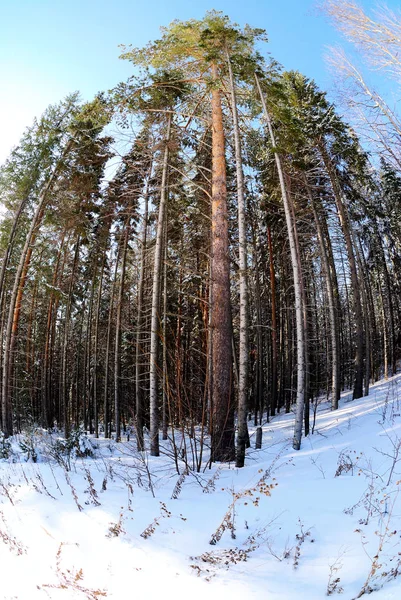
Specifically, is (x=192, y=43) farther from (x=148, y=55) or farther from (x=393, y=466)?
(x=393, y=466)

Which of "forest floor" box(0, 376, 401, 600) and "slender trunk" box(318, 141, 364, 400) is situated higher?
"slender trunk" box(318, 141, 364, 400)

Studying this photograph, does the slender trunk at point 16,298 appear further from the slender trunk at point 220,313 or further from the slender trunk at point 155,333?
the slender trunk at point 220,313

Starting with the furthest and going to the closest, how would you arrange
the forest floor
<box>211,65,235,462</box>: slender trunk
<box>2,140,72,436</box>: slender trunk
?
1. <box>2,140,72,436</box>: slender trunk
2. <box>211,65,235,462</box>: slender trunk
3. the forest floor

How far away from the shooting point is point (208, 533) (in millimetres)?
4289

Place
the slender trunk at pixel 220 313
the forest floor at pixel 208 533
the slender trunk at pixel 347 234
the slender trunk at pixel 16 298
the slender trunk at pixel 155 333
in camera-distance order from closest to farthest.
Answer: the forest floor at pixel 208 533
the slender trunk at pixel 220 313
the slender trunk at pixel 155 333
the slender trunk at pixel 16 298
the slender trunk at pixel 347 234

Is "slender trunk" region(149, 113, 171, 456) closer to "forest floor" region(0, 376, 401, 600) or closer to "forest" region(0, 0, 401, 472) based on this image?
"forest" region(0, 0, 401, 472)

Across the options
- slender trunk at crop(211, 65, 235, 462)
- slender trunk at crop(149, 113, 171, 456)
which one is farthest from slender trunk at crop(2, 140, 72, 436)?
slender trunk at crop(211, 65, 235, 462)

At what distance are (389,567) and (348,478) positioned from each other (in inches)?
101

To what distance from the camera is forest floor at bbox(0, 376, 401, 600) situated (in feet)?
10.3

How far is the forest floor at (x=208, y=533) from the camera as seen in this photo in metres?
3.13

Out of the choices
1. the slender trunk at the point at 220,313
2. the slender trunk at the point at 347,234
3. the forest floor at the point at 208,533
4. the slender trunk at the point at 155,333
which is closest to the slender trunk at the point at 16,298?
the slender trunk at the point at 155,333

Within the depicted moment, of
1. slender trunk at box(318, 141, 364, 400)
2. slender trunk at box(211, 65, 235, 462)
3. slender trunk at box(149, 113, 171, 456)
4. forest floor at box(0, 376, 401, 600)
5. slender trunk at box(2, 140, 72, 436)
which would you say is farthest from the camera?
slender trunk at box(318, 141, 364, 400)

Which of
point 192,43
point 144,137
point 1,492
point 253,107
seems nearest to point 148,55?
point 192,43

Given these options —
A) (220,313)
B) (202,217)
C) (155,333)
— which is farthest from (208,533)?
(202,217)
